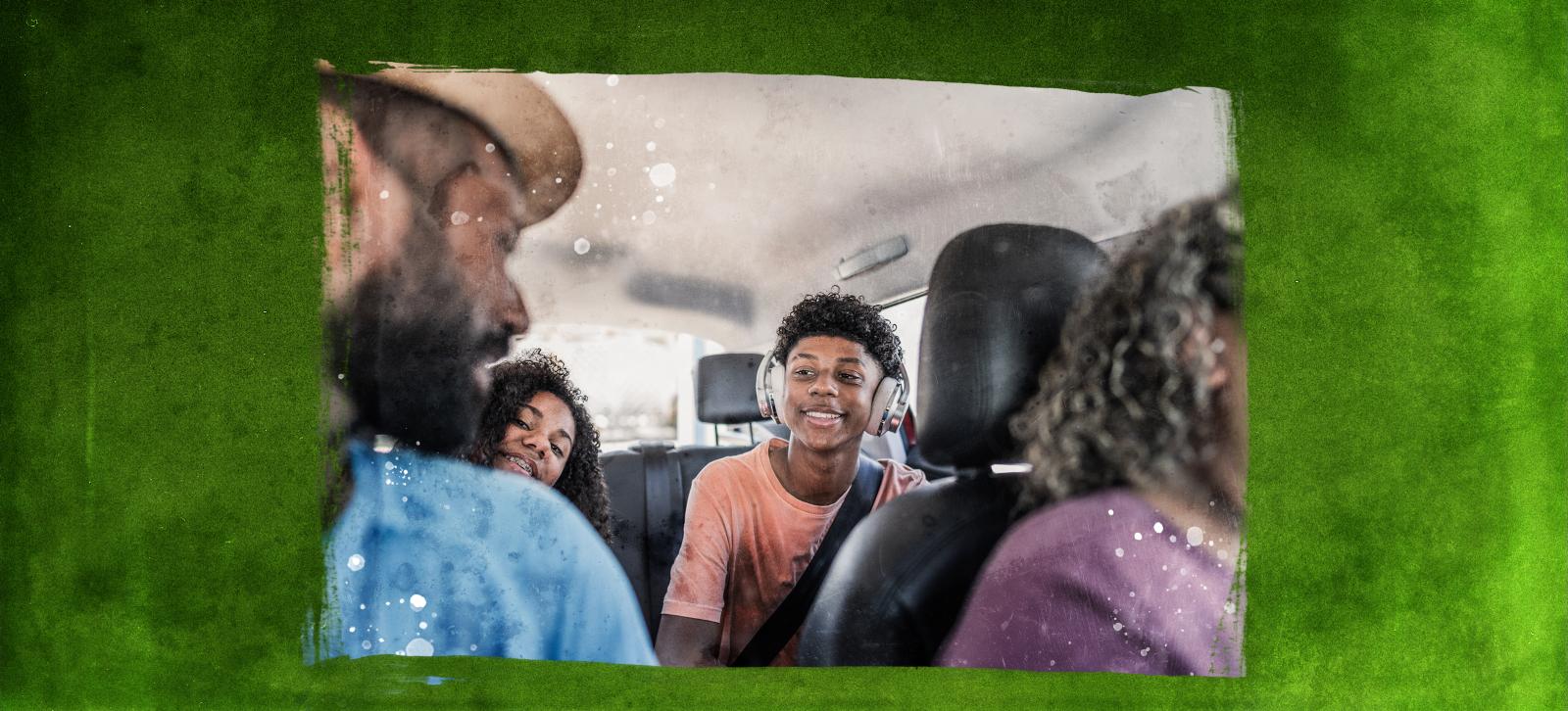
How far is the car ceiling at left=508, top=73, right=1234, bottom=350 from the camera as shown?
1.90 metres

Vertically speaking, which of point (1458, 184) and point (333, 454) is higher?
point (1458, 184)

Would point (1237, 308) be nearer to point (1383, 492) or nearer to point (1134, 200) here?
point (1134, 200)

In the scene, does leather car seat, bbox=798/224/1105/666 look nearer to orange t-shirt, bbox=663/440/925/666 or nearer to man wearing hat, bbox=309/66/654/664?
orange t-shirt, bbox=663/440/925/666

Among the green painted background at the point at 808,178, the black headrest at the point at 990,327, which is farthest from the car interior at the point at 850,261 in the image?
the green painted background at the point at 808,178

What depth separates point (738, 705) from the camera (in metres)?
2.01

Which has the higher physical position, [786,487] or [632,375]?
[632,375]

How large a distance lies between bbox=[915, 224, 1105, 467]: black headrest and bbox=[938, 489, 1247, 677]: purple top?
0.21m

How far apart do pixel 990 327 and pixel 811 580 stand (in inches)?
23.1

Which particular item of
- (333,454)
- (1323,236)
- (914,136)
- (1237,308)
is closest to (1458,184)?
(1323,236)

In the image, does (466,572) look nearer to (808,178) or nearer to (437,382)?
(437,382)

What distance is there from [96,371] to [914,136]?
1655mm

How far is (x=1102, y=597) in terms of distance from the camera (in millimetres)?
1973

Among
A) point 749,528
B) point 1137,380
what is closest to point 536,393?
point 749,528

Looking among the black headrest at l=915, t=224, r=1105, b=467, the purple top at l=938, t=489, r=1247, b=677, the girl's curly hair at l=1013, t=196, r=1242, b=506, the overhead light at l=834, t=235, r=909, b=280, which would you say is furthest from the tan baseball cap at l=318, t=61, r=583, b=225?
the purple top at l=938, t=489, r=1247, b=677
